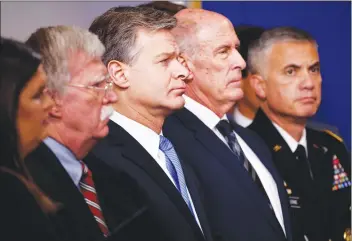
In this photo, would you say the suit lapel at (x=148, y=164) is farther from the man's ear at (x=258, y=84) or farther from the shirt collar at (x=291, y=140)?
the man's ear at (x=258, y=84)

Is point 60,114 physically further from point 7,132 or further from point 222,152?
point 222,152

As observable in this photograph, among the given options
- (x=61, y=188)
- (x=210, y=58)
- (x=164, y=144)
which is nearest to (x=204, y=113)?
(x=210, y=58)

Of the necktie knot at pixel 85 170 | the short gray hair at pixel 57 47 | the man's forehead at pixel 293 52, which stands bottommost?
the necktie knot at pixel 85 170

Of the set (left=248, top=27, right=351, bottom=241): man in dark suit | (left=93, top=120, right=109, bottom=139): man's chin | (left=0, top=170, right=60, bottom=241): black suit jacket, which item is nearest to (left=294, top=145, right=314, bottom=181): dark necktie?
(left=248, top=27, right=351, bottom=241): man in dark suit

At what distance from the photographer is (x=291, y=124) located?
2885 millimetres

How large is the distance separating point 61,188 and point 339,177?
139 centimetres

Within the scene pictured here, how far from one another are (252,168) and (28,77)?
3.20 feet

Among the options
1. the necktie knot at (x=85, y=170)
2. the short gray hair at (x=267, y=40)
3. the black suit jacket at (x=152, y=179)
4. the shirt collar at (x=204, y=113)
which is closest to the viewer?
the necktie knot at (x=85, y=170)

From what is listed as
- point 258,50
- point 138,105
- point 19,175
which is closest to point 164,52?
point 138,105

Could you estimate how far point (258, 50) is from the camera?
9.68ft

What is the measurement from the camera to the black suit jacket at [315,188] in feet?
8.87

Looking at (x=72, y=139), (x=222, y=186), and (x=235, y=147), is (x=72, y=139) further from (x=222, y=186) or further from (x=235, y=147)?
(x=235, y=147)

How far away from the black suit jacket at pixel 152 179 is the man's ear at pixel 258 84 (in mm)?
1010

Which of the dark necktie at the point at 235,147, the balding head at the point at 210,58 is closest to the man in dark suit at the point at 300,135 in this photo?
the dark necktie at the point at 235,147
